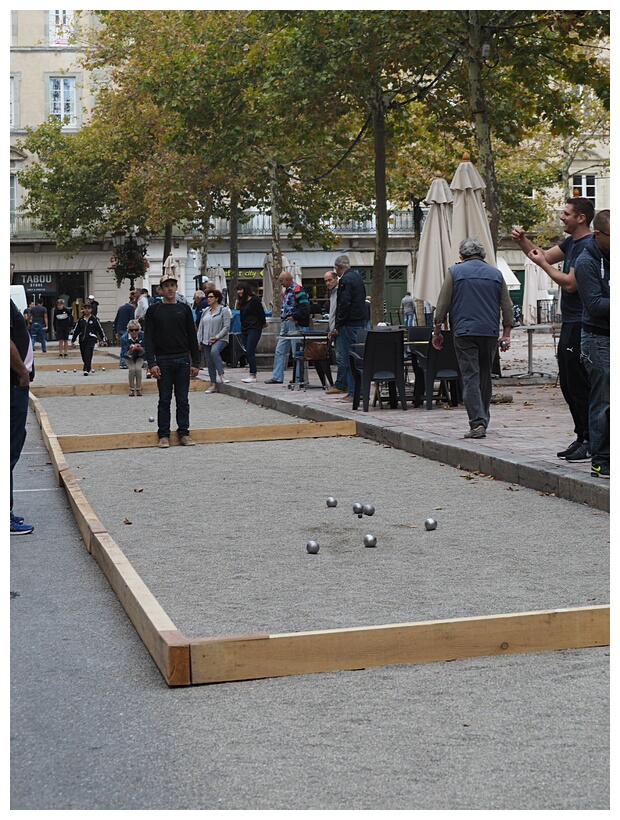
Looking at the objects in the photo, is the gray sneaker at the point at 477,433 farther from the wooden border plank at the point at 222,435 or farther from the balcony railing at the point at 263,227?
the balcony railing at the point at 263,227

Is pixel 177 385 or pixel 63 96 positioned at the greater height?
pixel 63 96

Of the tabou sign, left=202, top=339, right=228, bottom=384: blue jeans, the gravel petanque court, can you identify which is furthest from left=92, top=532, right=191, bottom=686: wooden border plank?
the tabou sign

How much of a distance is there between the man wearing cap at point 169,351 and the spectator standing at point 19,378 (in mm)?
4932

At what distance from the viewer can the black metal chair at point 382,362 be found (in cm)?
1641

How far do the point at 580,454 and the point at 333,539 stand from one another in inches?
127

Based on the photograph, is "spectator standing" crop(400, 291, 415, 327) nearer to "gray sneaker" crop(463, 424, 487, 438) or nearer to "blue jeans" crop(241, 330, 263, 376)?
"blue jeans" crop(241, 330, 263, 376)

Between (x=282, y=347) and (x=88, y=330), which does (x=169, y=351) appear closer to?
(x=282, y=347)

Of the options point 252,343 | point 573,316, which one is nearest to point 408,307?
point 252,343

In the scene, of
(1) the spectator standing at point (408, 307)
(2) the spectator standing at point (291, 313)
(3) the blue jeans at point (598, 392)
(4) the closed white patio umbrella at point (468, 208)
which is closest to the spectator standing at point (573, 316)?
(3) the blue jeans at point (598, 392)

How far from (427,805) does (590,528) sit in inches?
192

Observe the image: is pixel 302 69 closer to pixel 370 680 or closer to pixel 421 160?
pixel 421 160

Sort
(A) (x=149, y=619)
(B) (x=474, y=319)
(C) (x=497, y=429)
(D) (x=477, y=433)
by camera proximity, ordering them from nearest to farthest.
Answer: (A) (x=149, y=619) < (B) (x=474, y=319) < (D) (x=477, y=433) < (C) (x=497, y=429)

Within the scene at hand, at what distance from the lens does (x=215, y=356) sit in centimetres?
2353
